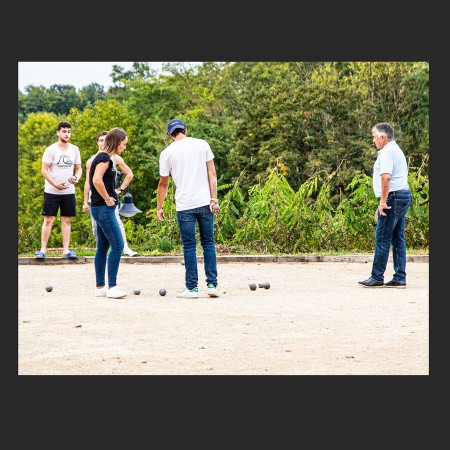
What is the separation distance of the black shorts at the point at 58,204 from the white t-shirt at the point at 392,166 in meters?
5.14

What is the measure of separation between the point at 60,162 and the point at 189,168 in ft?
14.4

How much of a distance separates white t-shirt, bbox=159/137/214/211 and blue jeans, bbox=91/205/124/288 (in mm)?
735

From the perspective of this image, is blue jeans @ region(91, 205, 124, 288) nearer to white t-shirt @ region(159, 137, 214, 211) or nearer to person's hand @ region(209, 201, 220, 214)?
white t-shirt @ region(159, 137, 214, 211)

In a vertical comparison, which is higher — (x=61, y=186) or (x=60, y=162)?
(x=60, y=162)

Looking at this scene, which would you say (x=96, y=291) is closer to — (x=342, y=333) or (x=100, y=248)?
(x=100, y=248)

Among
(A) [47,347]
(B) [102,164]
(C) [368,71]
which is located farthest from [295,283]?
(C) [368,71]

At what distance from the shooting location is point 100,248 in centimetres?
1100

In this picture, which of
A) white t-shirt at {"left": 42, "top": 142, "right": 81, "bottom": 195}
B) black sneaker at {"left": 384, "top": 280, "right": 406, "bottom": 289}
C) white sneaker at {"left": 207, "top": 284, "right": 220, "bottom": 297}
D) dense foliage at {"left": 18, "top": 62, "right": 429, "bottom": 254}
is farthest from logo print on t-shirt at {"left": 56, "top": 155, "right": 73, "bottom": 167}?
dense foliage at {"left": 18, "top": 62, "right": 429, "bottom": 254}

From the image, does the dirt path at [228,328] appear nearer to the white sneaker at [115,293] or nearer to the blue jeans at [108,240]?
the white sneaker at [115,293]

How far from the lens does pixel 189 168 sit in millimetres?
10508

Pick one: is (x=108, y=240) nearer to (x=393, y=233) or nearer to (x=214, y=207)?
(x=214, y=207)

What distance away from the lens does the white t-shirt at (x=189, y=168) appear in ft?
34.4

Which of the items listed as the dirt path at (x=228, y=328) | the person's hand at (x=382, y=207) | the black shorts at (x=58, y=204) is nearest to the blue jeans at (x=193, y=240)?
the dirt path at (x=228, y=328)

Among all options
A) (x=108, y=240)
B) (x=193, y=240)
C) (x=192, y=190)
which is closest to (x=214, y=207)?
(x=192, y=190)
